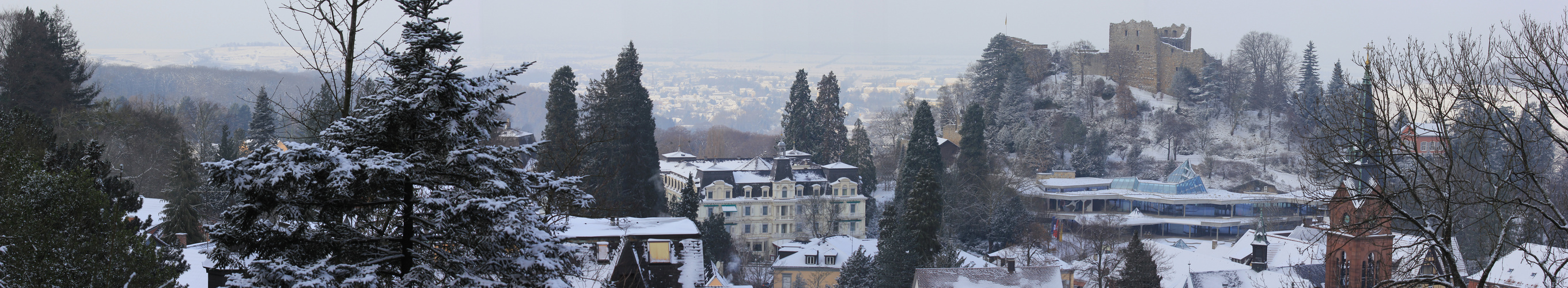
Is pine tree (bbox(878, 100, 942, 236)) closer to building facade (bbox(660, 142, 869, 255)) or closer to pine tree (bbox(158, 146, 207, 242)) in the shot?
building facade (bbox(660, 142, 869, 255))

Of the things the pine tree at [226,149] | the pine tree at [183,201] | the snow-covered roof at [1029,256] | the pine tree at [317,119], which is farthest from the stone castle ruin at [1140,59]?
the pine tree at [317,119]

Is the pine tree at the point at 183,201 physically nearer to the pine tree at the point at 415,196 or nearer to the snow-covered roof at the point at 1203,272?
the pine tree at the point at 415,196

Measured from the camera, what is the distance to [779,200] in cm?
3953

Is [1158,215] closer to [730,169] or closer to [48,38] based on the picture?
[730,169]

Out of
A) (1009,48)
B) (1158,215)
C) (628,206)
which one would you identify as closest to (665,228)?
(628,206)

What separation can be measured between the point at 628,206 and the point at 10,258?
16.1m

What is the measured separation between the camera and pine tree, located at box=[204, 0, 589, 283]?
4438 mm

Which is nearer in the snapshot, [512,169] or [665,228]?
[512,169]

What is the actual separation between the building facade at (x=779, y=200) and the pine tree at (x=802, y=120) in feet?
21.0

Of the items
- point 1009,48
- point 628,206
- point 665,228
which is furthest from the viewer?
point 1009,48

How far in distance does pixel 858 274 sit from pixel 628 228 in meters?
12.4

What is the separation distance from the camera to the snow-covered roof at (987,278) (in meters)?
23.8

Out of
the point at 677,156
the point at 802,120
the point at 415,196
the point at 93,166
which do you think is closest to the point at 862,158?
the point at 802,120

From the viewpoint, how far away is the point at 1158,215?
1745 inches
